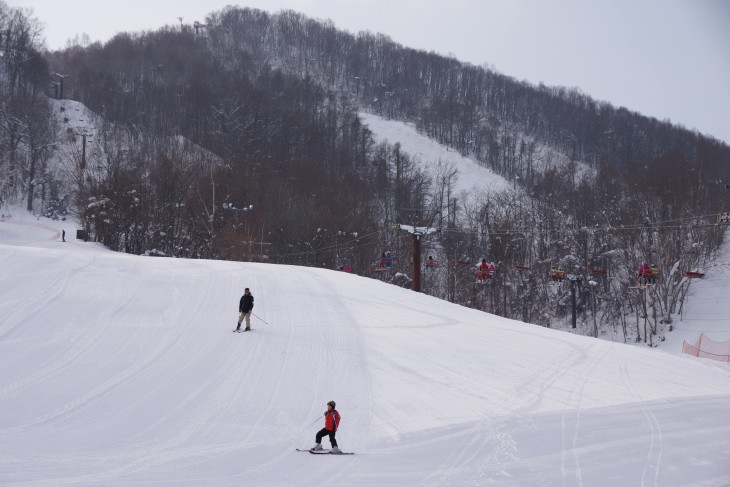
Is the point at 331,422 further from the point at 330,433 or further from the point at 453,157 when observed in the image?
the point at 453,157

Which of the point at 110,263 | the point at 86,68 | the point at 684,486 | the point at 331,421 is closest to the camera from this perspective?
the point at 684,486

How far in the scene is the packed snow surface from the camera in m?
12.3

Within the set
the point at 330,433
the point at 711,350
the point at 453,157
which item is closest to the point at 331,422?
the point at 330,433

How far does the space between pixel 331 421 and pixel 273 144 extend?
93.5 m

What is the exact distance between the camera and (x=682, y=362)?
82.0ft

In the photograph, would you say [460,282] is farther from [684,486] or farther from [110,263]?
[684,486]

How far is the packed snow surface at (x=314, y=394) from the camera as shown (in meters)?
12.3

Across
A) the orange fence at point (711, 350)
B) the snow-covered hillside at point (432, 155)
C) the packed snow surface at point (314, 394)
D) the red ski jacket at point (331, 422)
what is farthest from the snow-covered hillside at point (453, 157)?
the red ski jacket at point (331, 422)

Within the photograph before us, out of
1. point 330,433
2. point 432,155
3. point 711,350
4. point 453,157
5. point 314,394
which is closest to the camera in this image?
point 330,433

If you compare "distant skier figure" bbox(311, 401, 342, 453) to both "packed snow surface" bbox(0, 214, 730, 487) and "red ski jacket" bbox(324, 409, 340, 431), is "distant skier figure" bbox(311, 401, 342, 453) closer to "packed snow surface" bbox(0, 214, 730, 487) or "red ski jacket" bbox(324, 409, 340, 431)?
"red ski jacket" bbox(324, 409, 340, 431)

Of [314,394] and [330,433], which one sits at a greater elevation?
[330,433]

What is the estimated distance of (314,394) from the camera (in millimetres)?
16953

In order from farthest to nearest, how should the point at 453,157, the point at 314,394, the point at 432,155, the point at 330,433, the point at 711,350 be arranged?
1. the point at 453,157
2. the point at 432,155
3. the point at 711,350
4. the point at 314,394
5. the point at 330,433

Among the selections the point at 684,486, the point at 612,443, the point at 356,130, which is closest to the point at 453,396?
the point at 612,443
